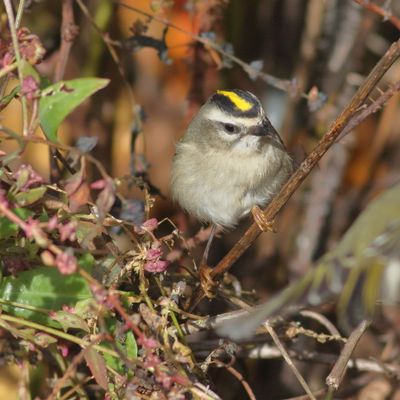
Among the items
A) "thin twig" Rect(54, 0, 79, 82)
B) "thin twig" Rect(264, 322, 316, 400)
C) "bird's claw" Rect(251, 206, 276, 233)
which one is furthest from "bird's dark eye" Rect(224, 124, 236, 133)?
"thin twig" Rect(264, 322, 316, 400)

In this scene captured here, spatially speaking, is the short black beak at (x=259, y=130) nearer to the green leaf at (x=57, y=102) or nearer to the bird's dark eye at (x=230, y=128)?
the bird's dark eye at (x=230, y=128)

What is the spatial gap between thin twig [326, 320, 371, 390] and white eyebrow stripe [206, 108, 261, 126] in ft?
2.27

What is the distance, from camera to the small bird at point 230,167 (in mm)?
2262

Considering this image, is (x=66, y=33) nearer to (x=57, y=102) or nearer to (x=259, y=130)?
(x=259, y=130)

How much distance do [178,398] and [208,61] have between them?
146cm

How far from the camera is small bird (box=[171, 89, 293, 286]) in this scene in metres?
2.26

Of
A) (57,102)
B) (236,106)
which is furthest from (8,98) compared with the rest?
(236,106)

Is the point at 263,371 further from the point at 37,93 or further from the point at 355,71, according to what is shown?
the point at 37,93

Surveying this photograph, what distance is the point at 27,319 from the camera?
157 centimetres

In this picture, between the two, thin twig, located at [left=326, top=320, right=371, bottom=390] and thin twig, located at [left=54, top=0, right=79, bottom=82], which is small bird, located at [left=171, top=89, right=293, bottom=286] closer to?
thin twig, located at [left=54, top=0, right=79, bottom=82]

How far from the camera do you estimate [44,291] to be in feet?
5.14

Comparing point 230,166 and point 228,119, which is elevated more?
point 228,119

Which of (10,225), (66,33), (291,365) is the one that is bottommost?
(291,365)

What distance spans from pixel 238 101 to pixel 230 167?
0.20 metres
